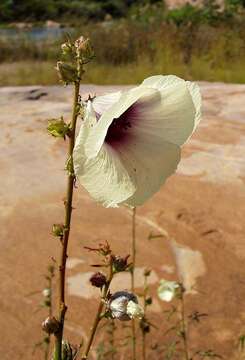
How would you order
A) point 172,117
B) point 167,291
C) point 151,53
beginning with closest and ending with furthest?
1. point 172,117
2. point 167,291
3. point 151,53

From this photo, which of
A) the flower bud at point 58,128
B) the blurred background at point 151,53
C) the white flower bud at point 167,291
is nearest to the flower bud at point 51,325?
the flower bud at point 58,128

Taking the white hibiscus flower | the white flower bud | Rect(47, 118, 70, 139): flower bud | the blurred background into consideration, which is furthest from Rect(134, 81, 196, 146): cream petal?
the blurred background

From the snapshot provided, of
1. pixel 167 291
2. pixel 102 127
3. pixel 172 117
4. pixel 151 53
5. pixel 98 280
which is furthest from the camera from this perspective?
pixel 151 53

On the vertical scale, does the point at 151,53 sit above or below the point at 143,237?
below

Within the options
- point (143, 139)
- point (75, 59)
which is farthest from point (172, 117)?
point (75, 59)

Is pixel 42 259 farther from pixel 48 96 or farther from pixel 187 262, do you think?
pixel 48 96

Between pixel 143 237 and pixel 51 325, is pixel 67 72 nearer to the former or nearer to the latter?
pixel 51 325
